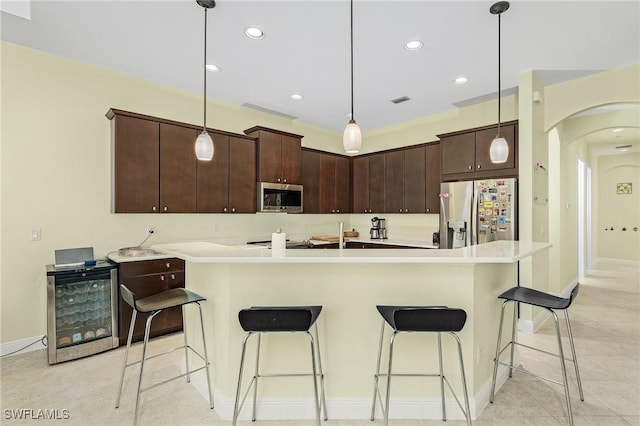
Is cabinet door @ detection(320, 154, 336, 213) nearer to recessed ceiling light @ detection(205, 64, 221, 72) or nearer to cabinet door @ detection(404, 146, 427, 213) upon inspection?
cabinet door @ detection(404, 146, 427, 213)

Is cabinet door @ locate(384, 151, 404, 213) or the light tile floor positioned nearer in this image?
the light tile floor

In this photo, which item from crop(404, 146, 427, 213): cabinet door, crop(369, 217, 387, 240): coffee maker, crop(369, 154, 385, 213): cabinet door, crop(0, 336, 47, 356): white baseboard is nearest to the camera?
crop(0, 336, 47, 356): white baseboard

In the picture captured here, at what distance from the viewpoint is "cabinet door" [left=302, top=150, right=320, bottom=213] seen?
5.30 m

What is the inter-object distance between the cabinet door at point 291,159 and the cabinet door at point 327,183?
61 cm

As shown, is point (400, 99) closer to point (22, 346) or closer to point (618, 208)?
point (22, 346)

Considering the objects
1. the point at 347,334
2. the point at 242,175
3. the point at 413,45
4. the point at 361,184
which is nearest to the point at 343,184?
the point at 361,184

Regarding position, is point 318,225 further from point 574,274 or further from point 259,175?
point 574,274

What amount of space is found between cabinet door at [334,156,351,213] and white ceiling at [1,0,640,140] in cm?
183

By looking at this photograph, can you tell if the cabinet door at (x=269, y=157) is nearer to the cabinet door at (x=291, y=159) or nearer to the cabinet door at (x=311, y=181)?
the cabinet door at (x=291, y=159)

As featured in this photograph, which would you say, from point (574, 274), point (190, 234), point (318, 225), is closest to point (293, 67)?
point (190, 234)

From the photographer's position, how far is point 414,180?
5.02 m

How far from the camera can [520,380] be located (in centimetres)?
262

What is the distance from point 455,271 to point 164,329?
10.2 ft

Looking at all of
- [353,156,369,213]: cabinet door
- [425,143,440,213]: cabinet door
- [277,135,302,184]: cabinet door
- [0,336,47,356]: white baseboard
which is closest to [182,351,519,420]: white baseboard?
[0,336,47,356]: white baseboard
